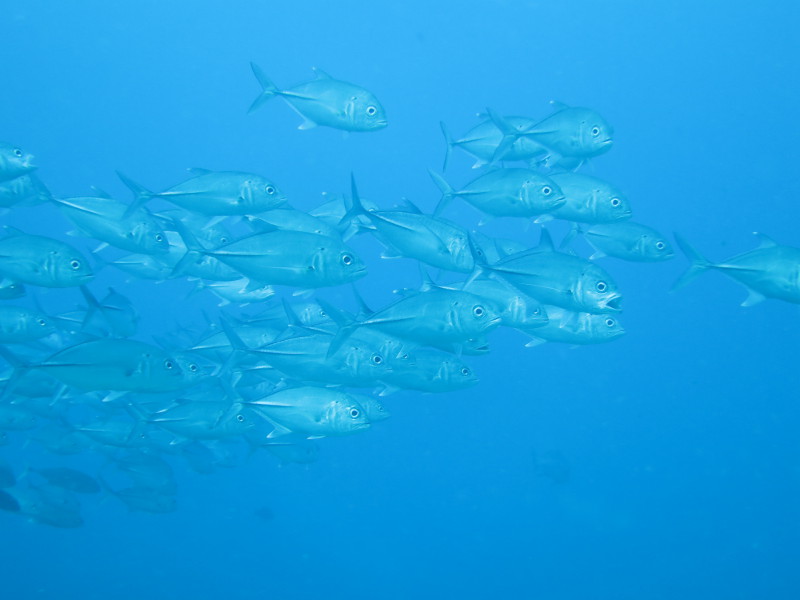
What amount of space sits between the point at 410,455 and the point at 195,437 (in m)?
17.2

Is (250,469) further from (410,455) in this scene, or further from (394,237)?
(394,237)

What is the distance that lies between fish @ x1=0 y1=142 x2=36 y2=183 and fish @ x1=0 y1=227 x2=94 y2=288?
0.44m

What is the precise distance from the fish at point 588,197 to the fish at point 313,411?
2.07 metres

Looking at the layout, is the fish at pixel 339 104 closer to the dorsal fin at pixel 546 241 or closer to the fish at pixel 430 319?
the dorsal fin at pixel 546 241

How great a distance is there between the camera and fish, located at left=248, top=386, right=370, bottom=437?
4.10 metres

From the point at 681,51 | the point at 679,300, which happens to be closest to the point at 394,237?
the point at 679,300

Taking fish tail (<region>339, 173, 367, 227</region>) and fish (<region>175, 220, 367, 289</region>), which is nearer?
fish (<region>175, 220, 367, 289</region>)

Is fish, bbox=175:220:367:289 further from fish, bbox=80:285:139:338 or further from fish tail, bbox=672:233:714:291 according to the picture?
fish tail, bbox=672:233:714:291

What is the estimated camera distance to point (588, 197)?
4531 millimetres

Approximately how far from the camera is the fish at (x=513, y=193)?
14.1 ft

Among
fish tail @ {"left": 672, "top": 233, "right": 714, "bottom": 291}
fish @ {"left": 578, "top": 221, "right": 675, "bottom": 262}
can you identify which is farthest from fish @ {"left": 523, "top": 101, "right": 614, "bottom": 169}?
fish tail @ {"left": 672, "top": 233, "right": 714, "bottom": 291}

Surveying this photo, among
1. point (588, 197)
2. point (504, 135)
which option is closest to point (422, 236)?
point (504, 135)

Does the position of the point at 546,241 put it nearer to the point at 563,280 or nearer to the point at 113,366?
the point at 563,280

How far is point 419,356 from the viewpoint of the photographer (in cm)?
454
